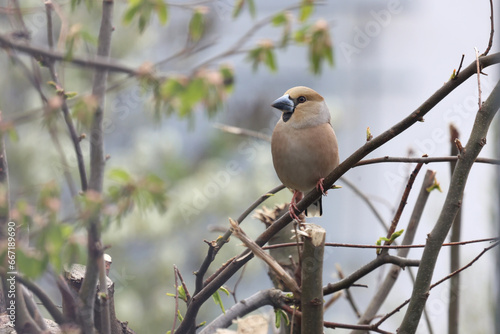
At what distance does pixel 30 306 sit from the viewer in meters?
0.85

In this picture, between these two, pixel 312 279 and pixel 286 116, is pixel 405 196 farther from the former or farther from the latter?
pixel 286 116

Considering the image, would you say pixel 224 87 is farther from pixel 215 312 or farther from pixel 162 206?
pixel 215 312

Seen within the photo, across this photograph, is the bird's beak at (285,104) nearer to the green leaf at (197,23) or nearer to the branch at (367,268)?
the green leaf at (197,23)

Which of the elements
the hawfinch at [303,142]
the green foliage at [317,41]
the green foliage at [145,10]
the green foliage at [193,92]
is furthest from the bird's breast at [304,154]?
the green foliage at [145,10]

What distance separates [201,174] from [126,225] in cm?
56

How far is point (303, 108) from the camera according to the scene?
1138 millimetres

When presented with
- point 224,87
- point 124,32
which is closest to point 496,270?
point 224,87

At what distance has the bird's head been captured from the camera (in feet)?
3.71

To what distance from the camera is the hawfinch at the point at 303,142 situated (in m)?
1.09

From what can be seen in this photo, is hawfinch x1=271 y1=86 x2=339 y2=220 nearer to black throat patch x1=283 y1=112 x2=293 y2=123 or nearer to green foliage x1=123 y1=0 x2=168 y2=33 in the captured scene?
black throat patch x1=283 y1=112 x2=293 y2=123

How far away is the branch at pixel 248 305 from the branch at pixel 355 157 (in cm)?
4

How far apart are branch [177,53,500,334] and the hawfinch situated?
7.1 inches

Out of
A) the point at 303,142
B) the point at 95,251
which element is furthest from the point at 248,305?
the point at 303,142

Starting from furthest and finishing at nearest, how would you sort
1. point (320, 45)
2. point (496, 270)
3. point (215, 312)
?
point (215, 312) → point (320, 45) → point (496, 270)
